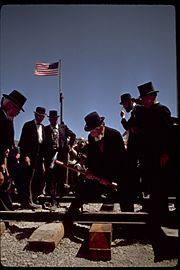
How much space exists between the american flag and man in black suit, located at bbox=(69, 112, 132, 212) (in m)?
6.15

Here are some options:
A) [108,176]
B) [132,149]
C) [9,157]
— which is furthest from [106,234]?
[9,157]

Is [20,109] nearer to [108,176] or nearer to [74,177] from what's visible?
[108,176]

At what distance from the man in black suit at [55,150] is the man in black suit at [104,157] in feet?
5.72

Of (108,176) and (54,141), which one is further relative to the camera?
(54,141)

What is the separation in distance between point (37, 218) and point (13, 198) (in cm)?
236

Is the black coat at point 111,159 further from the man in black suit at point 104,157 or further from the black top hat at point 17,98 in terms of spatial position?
the black top hat at point 17,98

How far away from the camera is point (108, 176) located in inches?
190

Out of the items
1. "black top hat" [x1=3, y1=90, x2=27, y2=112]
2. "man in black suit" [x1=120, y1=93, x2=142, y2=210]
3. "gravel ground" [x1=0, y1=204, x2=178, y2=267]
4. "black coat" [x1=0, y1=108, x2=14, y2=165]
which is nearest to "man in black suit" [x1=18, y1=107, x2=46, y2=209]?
"black coat" [x1=0, y1=108, x2=14, y2=165]

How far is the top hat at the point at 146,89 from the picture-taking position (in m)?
4.79

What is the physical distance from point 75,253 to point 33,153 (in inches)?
134

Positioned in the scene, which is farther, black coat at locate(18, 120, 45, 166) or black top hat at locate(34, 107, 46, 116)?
black top hat at locate(34, 107, 46, 116)

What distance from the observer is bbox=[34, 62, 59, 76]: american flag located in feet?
34.3

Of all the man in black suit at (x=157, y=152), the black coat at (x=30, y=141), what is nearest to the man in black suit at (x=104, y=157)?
the man in black suit at (x=157, y=152)

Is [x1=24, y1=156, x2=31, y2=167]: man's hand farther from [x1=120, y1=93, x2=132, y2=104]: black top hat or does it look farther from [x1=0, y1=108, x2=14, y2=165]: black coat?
[x1=120, y1=93, x2=132, y2=104]: black top hat
